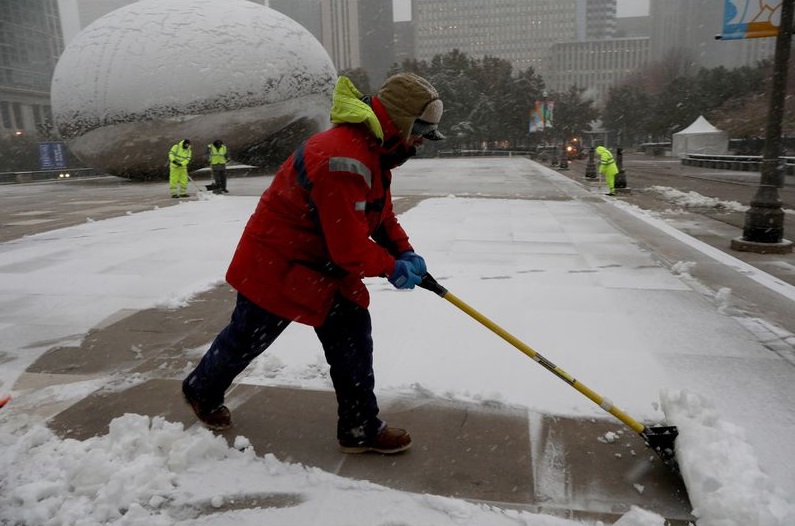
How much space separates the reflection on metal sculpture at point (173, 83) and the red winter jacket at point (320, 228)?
2005 centimetres

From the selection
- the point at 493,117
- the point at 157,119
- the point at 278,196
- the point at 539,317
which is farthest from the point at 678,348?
the point at 493,117

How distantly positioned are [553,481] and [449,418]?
66 cm

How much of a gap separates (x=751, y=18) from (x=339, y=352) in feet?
24.4

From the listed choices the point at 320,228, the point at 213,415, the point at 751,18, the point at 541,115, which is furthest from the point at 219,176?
the point at 541,115

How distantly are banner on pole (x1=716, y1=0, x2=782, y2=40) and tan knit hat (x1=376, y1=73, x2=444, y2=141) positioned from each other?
6.60 metres

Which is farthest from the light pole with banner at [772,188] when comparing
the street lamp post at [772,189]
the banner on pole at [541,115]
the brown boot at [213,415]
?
the banner on pole at [541,115]

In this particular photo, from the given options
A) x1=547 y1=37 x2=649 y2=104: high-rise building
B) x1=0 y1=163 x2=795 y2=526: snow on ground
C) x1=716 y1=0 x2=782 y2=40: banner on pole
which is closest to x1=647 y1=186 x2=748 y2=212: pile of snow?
x1=716 y1=0 x2=782 y2=40: banner on pole

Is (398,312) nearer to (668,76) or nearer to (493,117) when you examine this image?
(493,117)

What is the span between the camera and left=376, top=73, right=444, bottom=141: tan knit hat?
227 cm

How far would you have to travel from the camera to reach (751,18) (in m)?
7.04

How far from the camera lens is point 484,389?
313 cm

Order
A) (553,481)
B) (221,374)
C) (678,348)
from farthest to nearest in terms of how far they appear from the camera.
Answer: (678,348)
(221,374)
(553,481)

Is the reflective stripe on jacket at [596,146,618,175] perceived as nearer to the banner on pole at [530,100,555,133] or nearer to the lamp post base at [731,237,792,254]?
the lamp post base at [731,237,792,254]

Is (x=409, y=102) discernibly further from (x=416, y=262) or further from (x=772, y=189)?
(x=772, y=189)
